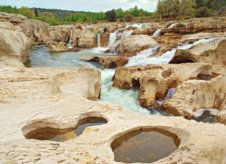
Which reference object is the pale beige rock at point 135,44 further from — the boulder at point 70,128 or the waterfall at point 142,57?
the boulder at point 70,128

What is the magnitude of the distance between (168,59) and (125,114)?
13.4 metres

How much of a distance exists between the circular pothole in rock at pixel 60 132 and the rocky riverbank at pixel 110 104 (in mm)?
31

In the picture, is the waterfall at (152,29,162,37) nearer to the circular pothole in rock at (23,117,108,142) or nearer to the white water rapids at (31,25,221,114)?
the white water rapids at (31,25,221,114)

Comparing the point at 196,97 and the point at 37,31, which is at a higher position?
the point at 37,31

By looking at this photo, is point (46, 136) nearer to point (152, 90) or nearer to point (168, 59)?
point (152, 90)

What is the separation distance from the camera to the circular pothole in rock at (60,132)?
10.3 meters

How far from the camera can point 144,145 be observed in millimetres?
9688

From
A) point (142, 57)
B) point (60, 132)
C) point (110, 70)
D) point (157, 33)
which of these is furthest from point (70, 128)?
point (157, 33)

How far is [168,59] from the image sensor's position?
23922 millimetres

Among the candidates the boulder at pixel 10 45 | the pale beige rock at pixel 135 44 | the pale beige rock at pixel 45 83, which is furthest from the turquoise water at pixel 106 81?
the boulder at pixel 10 45

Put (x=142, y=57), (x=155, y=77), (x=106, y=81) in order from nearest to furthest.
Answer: (x=155, y=77) → (x=106, y=81) → (x=142, y=57)

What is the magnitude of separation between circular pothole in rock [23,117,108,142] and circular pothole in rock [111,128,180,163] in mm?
1417

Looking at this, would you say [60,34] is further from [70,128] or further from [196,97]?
[70,128]

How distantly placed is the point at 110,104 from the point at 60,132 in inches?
88.8
